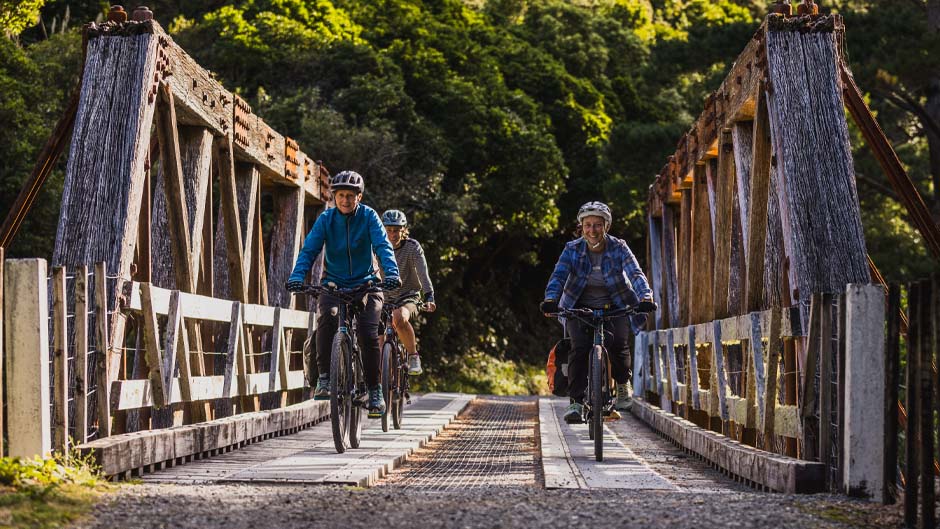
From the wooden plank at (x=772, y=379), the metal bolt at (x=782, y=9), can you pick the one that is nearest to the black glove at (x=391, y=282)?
the wooden plank at (x=772, y=379)

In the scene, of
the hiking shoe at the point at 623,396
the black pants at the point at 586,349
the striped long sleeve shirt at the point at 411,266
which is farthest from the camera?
the striped long sleeve shirt at the point at 411,266

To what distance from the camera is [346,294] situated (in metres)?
8.59

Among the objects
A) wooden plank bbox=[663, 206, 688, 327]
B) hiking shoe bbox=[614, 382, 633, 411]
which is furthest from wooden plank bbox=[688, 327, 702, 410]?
wooden plank bbox=[663, 206, 688, 327]

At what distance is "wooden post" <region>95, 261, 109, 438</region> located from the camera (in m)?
6.89

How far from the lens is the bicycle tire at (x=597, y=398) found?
27.7 ft

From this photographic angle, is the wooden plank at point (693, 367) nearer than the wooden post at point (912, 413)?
No

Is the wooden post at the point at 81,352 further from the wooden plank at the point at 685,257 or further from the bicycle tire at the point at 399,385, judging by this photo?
the wooden plank at the point at 685,257

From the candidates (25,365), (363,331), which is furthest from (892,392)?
(363,331)

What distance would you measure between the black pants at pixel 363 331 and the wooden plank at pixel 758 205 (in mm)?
2620

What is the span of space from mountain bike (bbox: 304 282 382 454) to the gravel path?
41.0 inches

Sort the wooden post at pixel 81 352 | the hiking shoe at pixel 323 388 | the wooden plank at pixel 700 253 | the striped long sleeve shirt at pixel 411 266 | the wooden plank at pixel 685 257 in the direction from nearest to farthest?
the wooden post at pixel 81 352 → the hiking shoe at pixel 323 388 → the striped long sleeve shirt at pixel 411 266 → the wooden plank at pixel 700 253 → the wooden plank at pixel 685 257

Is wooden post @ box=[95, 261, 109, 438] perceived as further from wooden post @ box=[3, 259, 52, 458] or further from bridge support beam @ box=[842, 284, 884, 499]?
bridge support beam @ box=[842, 284, 884, 499]

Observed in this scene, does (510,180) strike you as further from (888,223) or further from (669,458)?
(669,458)

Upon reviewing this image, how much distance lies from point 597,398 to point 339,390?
173 centimetres
